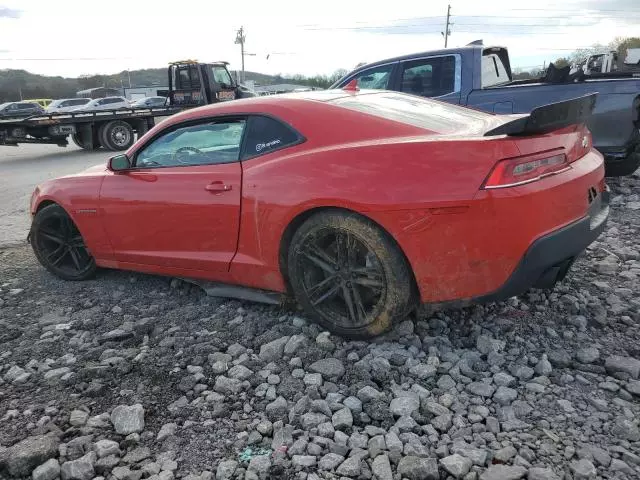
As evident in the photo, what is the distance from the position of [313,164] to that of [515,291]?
1254 mm

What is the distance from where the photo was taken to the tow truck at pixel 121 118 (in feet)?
47.7

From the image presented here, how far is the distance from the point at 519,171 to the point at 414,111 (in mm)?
1026

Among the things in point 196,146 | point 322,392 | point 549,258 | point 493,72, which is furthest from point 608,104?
point 322,392

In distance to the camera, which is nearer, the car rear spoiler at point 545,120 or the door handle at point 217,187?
the car rear spoiler at point 545,120

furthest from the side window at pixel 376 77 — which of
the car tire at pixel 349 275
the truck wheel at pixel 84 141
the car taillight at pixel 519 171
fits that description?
the truck wheel at pixel 84 141

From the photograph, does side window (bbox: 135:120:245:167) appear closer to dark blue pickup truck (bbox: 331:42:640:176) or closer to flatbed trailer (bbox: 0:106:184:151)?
dark blue pickup truck (bbox: 331:42:640:176)

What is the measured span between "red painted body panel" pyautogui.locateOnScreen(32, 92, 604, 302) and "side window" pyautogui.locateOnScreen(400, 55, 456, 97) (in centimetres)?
334

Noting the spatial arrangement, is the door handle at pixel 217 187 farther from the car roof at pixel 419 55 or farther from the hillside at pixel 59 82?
the hillside at pixel 59 82

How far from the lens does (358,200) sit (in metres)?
2.81

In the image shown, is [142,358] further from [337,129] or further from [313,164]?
[337,129]

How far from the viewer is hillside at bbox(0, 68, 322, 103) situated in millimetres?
72188

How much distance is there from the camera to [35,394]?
112 inches

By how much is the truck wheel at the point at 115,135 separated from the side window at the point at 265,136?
45.4ft

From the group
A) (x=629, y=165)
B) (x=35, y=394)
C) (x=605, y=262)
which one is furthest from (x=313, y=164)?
(x=629, y=165)
